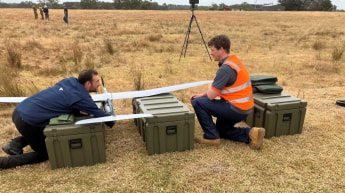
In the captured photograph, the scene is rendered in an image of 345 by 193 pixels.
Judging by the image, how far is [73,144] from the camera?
296 cm

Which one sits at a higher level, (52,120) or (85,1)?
(85,1)

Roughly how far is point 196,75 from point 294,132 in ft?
14.4

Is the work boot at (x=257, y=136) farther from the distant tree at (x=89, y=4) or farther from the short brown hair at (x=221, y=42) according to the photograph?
the distant tree at (x=89, y=4)

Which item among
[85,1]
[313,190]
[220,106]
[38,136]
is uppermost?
[85,1]

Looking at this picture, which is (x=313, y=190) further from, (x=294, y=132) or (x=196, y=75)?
(x=196, y=75)

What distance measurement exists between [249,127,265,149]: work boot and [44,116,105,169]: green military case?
1.97 meters

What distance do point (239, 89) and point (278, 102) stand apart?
2.79 ft

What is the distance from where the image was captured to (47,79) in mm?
7137

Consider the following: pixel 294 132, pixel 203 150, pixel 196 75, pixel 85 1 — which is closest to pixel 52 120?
pixel 203 150

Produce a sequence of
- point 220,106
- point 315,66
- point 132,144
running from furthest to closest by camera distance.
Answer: point 315,66 → point 132,144 → point 220,106

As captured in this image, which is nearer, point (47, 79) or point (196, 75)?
point (47, 79)

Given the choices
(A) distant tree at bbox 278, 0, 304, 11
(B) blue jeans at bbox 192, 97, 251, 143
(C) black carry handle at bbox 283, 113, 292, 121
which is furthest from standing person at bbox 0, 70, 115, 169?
(A) distant tree at bbox 278, 0, 304, 11

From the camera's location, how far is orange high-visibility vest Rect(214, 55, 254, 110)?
319 centimetres

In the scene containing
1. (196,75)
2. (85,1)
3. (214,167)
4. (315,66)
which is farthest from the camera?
(85,1)
